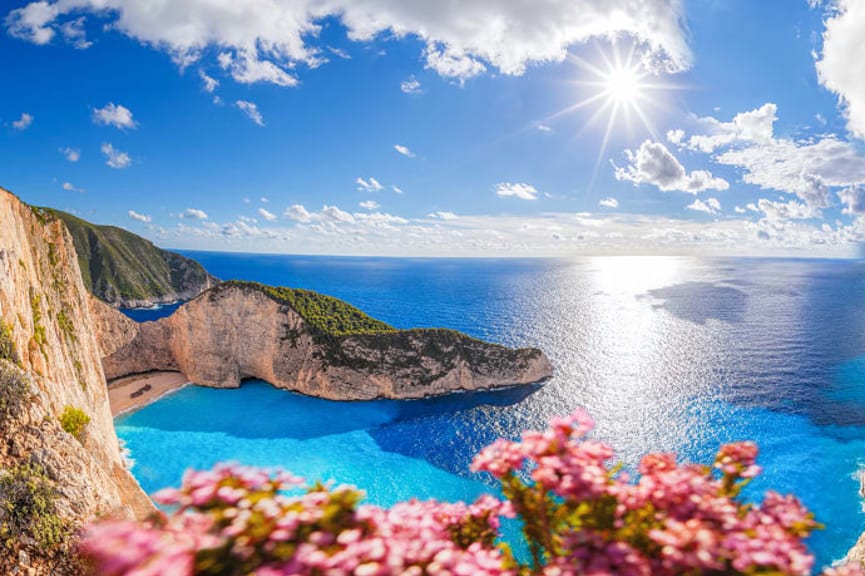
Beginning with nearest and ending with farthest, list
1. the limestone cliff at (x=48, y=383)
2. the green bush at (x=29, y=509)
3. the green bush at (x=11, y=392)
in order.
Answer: the green bush at (x=29, y=509), the limestone cliff at (x=48, y=383), the green bush at (x=11, y=392)

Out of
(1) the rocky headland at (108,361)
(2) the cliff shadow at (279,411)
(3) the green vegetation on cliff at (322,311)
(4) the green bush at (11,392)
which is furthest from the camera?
(3) the green vegetation on cliff at (322,311)

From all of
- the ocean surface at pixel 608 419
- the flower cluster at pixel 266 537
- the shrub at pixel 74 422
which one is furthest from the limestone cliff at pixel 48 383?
the flower cluster at pixel 266 537

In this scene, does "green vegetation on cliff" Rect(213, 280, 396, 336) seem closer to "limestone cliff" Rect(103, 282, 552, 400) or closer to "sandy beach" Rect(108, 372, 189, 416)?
"limestone cliff" Rect(103, 282, 552, 400)

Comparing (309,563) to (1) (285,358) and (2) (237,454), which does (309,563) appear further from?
(1) (285,358)

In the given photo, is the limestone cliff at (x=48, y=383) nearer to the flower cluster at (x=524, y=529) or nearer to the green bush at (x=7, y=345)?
the green bush at (x=7, y=345)

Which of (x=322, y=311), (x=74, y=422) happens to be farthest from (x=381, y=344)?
(x=74, y=422)

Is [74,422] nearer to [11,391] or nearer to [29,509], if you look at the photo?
[11,391]

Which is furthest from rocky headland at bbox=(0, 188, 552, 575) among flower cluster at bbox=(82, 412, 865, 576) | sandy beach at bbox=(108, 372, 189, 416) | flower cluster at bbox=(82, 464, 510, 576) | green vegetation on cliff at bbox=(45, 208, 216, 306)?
flower cluster at bbox=(82, 412, 865, 576)
